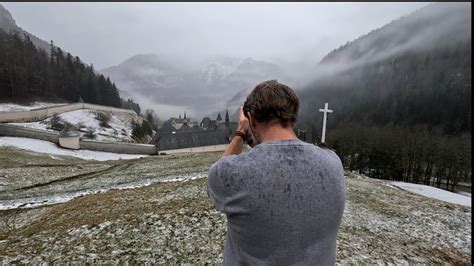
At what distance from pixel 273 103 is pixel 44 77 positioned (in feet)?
401

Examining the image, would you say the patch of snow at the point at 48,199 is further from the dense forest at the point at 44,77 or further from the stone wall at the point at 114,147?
the dense forest at the point at 44,77

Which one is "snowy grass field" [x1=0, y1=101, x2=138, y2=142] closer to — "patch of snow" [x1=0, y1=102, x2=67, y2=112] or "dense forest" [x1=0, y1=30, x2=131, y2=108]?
"patch of snow" [x1=0, y1=102, x2=67, y2=112]

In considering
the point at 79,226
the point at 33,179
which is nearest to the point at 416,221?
the point at 79,226

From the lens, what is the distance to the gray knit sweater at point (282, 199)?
2.12 m

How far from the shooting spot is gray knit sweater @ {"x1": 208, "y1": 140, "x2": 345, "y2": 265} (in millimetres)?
2119

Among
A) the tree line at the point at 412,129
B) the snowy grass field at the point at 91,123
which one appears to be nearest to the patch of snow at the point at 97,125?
the snowy grass field at the point at 91,123

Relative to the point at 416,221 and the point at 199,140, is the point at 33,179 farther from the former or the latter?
the point at 199,140

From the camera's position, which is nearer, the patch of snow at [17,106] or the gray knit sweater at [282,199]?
the gray knit sweater at [282,199]

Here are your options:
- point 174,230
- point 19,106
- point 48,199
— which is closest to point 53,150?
point 48,199

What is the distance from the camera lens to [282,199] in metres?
2.13

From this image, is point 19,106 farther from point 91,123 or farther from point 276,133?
point 276,133

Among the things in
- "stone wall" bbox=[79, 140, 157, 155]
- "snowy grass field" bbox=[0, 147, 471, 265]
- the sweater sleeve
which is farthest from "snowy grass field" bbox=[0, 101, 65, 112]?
the sweater sleeve

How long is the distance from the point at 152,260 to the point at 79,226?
371 centimetres

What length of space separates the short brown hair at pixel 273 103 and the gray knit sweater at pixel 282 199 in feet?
0.63
